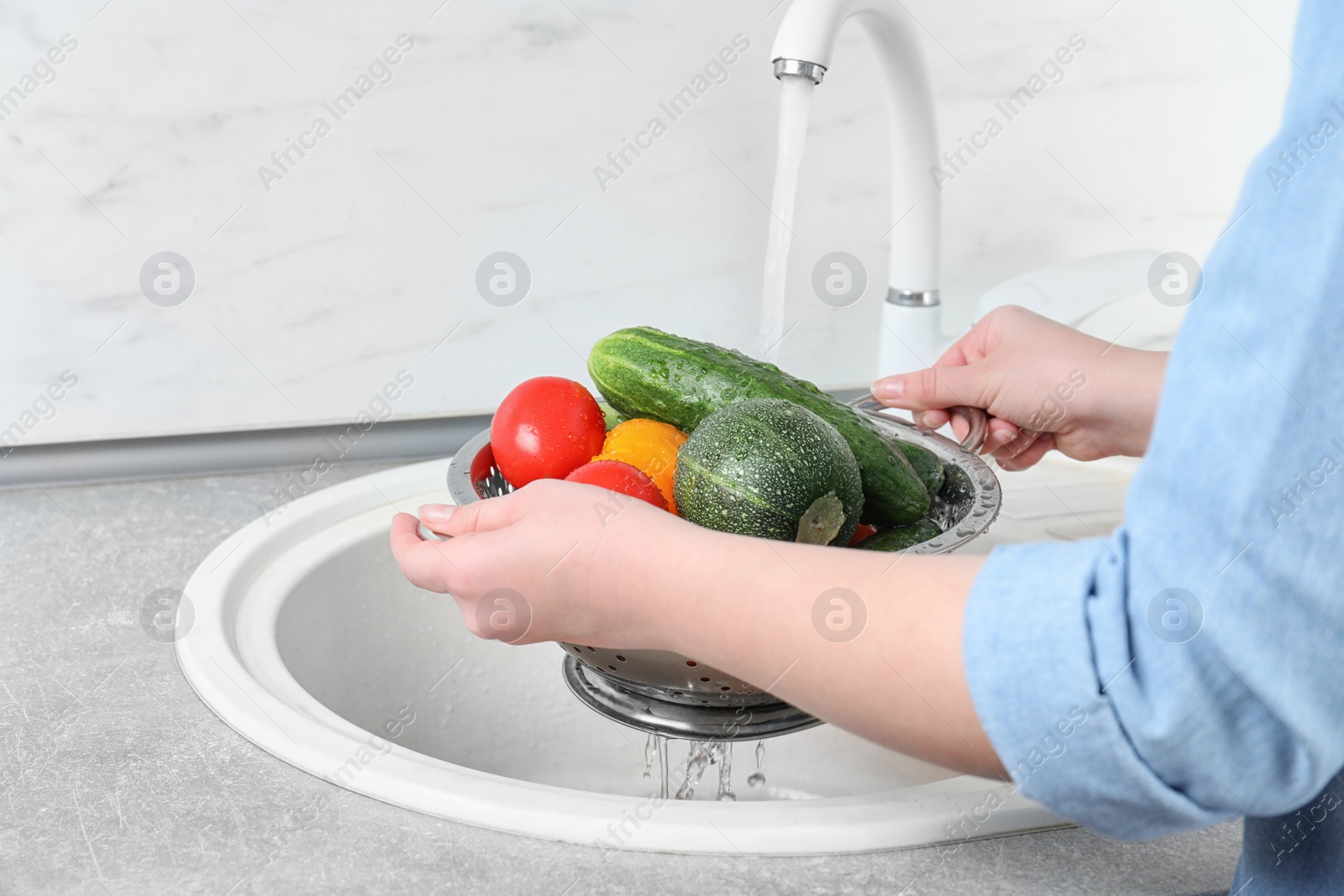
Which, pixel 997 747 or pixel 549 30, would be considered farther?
pixel 549 30

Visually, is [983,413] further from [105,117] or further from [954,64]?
[105,117]

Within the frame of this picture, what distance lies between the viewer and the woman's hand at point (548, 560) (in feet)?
1.60

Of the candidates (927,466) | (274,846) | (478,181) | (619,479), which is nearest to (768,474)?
(619,479)

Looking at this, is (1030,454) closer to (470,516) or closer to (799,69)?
(799,69)

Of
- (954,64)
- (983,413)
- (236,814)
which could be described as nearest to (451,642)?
(236,814)

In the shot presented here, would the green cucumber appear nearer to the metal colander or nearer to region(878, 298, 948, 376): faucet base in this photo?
the metal colander

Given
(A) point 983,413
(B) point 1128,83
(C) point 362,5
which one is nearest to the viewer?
(A) point 983,413

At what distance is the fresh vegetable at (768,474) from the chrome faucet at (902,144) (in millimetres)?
291

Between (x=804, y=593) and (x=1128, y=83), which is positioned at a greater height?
(x=1128, y=83)

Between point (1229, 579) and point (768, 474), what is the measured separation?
0.27 metres

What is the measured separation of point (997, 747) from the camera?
1.21 ft

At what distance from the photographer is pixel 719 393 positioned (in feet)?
2.32

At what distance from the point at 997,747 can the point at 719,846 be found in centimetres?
21

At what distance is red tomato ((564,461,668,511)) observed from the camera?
24.5 inches
